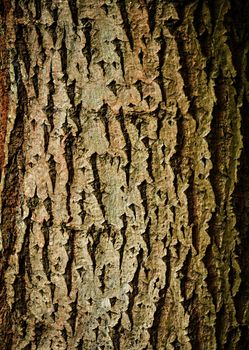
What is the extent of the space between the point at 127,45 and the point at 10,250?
64cm

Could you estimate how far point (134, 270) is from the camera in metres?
1.48

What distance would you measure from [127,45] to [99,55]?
75 millimetres

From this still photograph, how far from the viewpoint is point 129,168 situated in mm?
1450

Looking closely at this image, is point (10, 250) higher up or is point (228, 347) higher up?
point (10, 250)

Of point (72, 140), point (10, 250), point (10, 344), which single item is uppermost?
point (72, 140)

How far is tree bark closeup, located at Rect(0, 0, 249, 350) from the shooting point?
1418 millimetres

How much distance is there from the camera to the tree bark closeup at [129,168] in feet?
4.65

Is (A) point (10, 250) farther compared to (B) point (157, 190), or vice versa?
(A) point (10, 250)

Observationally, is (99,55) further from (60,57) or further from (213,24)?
(213,24)

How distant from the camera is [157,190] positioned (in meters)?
1.45

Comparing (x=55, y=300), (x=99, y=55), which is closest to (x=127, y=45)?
(x=99, y=55)

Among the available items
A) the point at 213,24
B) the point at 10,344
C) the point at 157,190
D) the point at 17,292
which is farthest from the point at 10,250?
the point at 213,24

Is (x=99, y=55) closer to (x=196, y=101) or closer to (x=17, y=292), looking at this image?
(x=196, y=101)

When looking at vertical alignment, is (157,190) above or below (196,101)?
below
